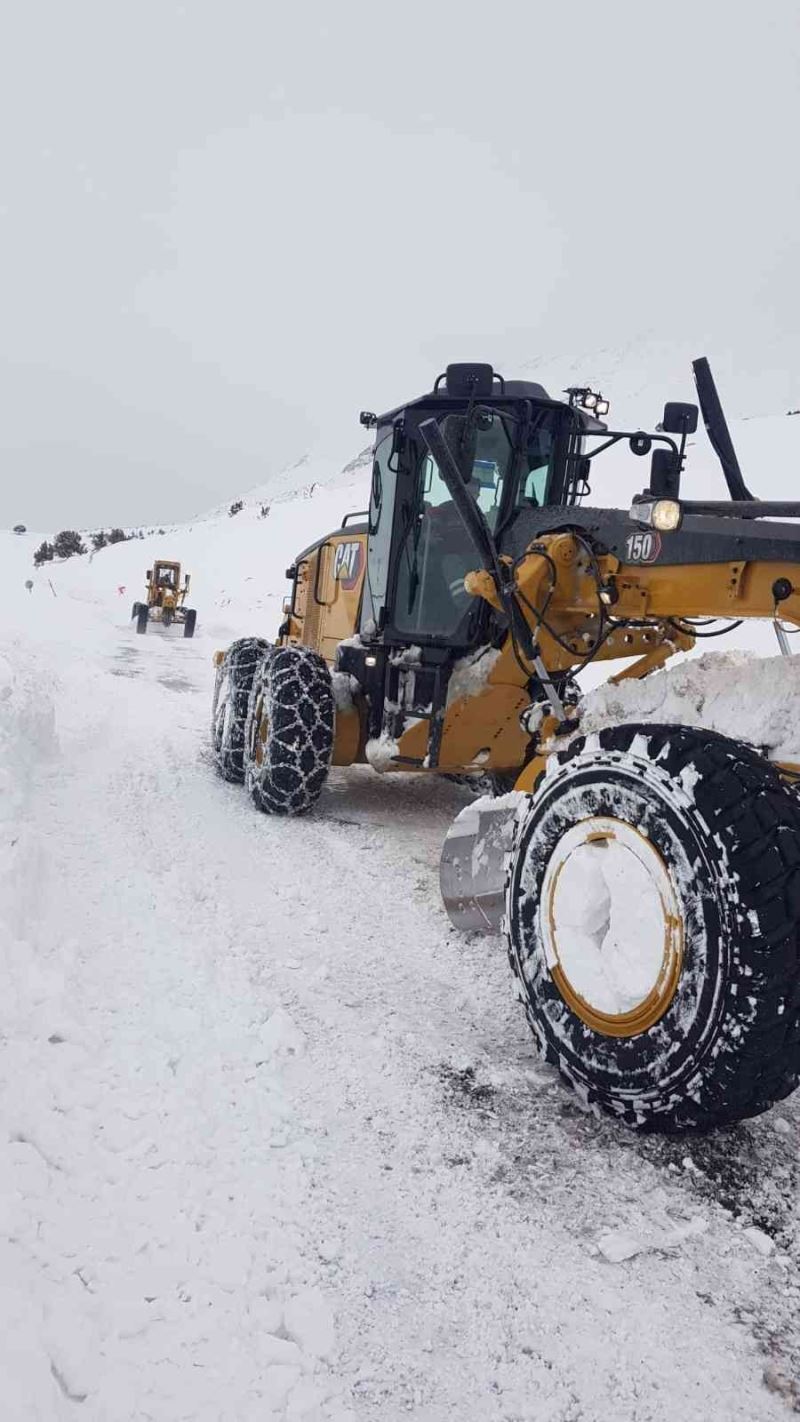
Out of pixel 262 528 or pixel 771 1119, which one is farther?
pixel 262 528

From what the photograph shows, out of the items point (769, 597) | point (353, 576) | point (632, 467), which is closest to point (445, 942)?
point (769, 597)

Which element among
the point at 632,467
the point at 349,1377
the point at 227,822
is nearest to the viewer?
the point at 349,1377

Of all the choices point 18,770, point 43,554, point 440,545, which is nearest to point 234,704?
point 18,770

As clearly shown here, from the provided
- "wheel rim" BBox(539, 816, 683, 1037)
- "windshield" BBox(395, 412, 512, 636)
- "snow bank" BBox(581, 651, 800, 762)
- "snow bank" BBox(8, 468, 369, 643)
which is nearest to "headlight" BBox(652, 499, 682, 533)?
"snow bank" BBox(581, 651, 800, 762)

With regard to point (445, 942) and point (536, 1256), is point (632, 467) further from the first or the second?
point (536, 1256)

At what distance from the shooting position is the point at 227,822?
5.78 meters

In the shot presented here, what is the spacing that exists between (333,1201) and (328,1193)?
31 mm

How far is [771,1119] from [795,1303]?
764 millimetres

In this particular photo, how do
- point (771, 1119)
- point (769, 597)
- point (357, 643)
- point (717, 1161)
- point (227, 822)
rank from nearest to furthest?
point (717, 1161) → point (771, 1119) → point (769, 597) → point (227, 822) → point (357, 643)

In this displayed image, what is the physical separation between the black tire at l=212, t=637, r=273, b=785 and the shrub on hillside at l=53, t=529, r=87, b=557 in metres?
47.5

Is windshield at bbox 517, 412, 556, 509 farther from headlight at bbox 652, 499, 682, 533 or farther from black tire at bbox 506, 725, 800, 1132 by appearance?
black tire at bbox 506, 725, 800, 1132

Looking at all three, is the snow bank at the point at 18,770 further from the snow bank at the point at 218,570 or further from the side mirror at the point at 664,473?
the snow bank at the point at 218,570

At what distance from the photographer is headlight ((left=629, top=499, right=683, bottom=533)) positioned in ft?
10.3

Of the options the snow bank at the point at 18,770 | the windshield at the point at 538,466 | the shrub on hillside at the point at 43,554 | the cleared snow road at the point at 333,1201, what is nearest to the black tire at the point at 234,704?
the snow bank at the point at 18,770
